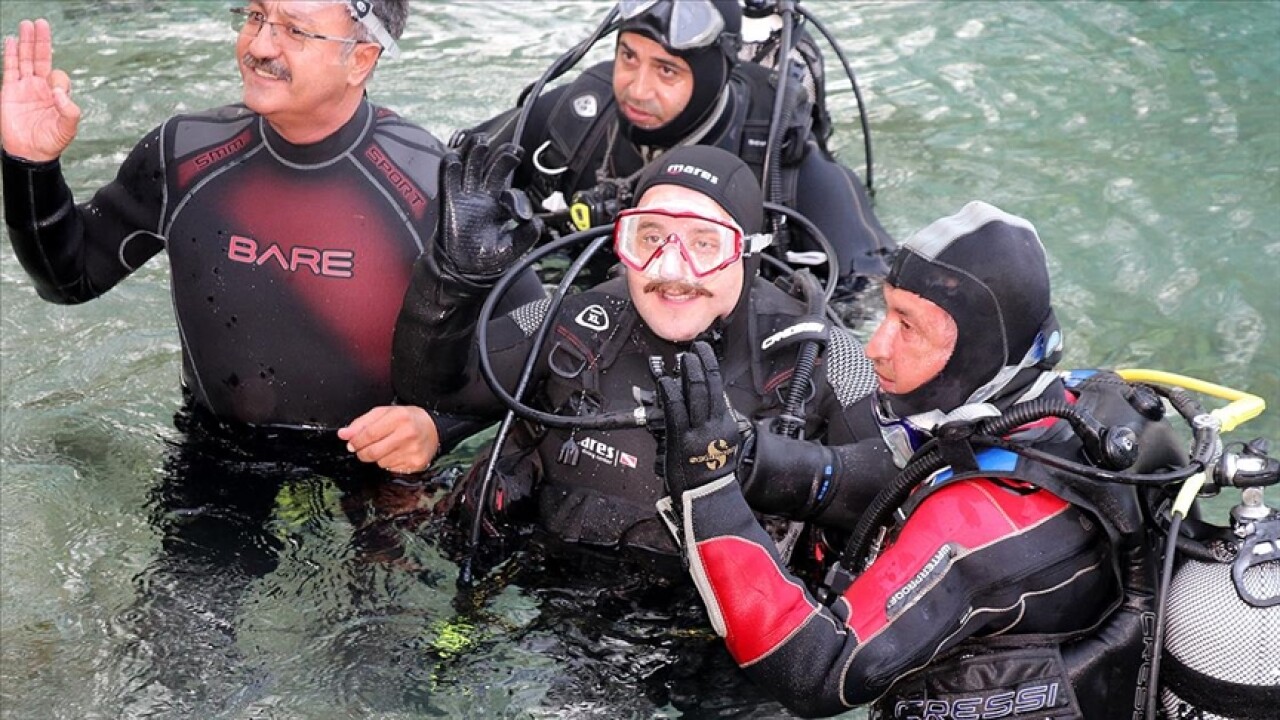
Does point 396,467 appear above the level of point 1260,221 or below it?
above

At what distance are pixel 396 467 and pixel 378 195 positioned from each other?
73 cm

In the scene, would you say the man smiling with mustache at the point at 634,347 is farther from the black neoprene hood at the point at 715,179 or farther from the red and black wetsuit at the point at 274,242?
the red and black wetsuit at the point at 274,242

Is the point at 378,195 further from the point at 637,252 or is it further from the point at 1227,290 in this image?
the point at 1227,290

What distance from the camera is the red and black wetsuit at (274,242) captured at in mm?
3883

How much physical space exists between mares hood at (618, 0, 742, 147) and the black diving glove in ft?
8.29

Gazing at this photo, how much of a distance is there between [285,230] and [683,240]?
113cm

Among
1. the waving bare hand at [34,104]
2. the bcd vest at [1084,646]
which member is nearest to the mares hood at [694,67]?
the waving bare hand at [34,104]

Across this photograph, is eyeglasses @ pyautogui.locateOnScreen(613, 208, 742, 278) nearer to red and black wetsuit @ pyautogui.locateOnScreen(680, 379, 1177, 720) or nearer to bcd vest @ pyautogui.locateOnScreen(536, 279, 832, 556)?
bcd vest @ pyautogui.locateOnScreen(536, 279, 832, 556)

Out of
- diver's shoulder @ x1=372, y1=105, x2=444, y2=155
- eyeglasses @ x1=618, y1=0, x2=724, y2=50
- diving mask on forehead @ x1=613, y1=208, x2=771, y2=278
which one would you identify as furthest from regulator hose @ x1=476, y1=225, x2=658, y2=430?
eyeglasses @ x1=618, y1=0, x2=724, y2=50

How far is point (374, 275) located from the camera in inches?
153

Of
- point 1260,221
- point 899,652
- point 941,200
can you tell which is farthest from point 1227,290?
point 899,652

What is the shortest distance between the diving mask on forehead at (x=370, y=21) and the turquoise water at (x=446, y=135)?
1.22 meters

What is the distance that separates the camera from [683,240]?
3.46 m

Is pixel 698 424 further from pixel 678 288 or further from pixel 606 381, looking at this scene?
pixel 606 381
